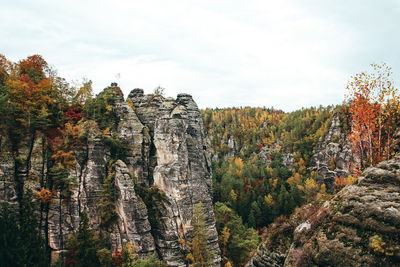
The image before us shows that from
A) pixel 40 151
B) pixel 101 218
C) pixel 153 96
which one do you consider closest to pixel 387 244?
pixel 101 218

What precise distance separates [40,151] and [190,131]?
70.3ft

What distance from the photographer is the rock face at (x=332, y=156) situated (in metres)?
82.1

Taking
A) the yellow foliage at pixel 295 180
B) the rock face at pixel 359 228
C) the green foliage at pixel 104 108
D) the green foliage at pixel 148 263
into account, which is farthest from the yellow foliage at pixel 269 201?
the rock face at pixel 359 228

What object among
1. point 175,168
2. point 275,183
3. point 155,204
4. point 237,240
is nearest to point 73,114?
point 175,168

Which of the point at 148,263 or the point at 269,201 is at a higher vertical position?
the point at 148,263

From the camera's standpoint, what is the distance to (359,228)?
1166 cm

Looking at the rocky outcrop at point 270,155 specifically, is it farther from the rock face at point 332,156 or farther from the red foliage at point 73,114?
the red foliage at point 73,114

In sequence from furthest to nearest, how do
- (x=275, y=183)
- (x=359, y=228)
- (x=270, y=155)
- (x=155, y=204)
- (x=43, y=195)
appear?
(x=270, y=155) → (x=275, y=183) → (x=155, y=204) → (x=43, y=195) → (x=359, y=228)

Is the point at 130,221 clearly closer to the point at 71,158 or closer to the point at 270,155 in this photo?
the point at 71,158

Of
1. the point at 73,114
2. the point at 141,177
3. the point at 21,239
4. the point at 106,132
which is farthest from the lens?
the point at 141,177

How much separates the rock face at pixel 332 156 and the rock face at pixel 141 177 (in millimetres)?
61722

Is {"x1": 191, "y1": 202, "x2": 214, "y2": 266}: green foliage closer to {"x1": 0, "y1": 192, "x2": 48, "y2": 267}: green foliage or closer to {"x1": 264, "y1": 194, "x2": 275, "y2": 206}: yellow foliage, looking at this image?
{"x1": 0, "y1": 192, "x2": 48, "y2": 267}: green foliage

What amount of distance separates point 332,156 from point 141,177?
7596 centimetres

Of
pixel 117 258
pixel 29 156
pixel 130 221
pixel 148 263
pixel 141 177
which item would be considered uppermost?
pixel 29 156
